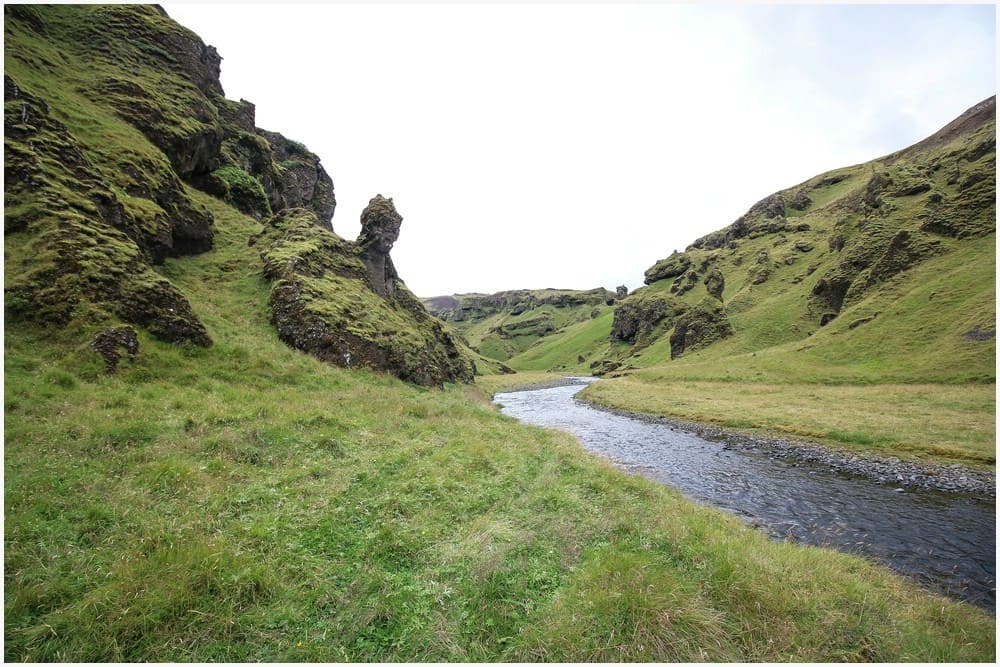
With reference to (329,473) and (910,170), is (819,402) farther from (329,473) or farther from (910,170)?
(910,170)

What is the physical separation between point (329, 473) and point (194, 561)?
Answer: 18.7 ft

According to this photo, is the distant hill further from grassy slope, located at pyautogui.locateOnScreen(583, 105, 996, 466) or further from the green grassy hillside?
the green grassy hillside

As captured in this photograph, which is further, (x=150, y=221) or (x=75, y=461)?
(x=150, y=221)

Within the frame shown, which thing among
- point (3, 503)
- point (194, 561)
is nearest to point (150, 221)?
point (3, 503)

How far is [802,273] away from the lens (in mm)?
103500

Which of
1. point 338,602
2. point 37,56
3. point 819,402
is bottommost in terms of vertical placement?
point 819,402

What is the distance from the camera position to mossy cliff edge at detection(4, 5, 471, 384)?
18.9 meters

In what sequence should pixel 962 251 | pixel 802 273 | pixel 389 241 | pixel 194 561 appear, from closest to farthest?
pixel 194 561, pixel 389 241, pixel 962 251, pixel 802 273

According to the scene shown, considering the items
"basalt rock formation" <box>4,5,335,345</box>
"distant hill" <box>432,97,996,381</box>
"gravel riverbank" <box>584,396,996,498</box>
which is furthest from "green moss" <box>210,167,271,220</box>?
"distant hill" <box>432,97,996,381</box>

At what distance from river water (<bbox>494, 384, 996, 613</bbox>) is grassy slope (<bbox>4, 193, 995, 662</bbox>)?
112 inches

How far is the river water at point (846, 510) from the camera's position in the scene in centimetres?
1276

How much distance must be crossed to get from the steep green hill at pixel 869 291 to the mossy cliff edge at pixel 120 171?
179ft

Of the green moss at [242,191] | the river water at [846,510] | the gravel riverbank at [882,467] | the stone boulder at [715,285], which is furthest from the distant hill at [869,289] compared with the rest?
the green moss at [242,191]

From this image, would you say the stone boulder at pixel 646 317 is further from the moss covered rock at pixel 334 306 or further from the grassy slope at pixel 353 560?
the grassy slope at pixel 353 560
